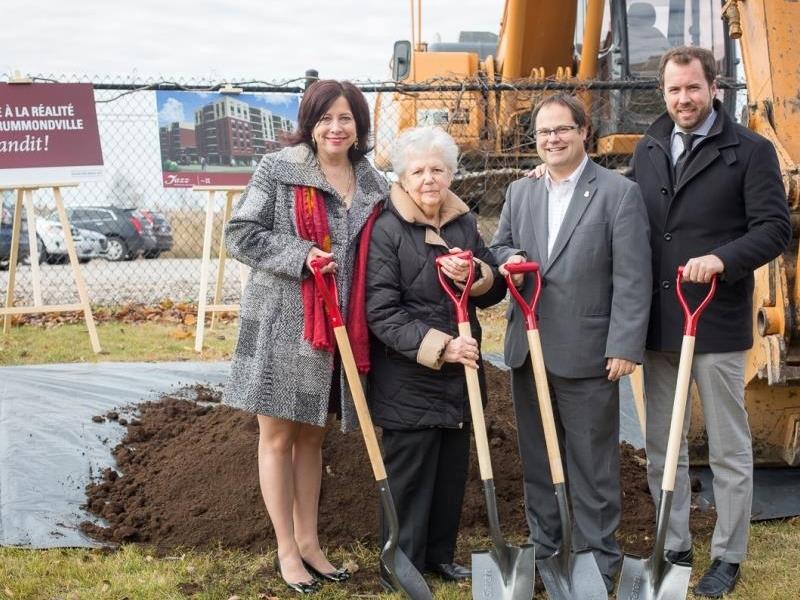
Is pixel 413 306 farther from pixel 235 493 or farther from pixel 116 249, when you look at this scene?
pixel 116 249

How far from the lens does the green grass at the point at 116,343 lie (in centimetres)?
845

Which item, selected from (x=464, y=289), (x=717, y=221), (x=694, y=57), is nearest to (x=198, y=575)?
(x=464, y=289)

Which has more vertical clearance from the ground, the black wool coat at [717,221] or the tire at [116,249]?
the black wool coat at [717,221]

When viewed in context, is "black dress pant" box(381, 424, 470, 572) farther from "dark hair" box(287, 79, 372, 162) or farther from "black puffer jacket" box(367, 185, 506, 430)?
"dark hair" box(287, 79, 372, 162)

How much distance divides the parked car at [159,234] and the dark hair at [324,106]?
12.3 meters

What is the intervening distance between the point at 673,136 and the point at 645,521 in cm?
187

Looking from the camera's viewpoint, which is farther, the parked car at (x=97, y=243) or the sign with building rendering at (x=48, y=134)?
the parked car at (x=97, y=243)

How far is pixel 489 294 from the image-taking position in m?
3.95

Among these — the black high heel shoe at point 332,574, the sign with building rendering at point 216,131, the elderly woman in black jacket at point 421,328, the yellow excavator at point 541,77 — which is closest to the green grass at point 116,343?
the sign with building rendering at point 216,131

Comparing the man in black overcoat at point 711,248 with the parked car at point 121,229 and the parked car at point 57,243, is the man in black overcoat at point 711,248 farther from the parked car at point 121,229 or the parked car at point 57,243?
the parked car at point 57,243

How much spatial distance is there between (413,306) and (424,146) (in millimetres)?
592

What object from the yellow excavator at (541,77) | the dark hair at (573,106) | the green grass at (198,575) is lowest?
the green grass at (198,575)

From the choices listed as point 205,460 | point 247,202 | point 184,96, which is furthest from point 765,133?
point 184,96

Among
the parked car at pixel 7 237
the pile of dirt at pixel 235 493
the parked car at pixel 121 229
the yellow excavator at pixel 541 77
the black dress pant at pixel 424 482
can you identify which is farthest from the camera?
the parked car at pixel 121 229
